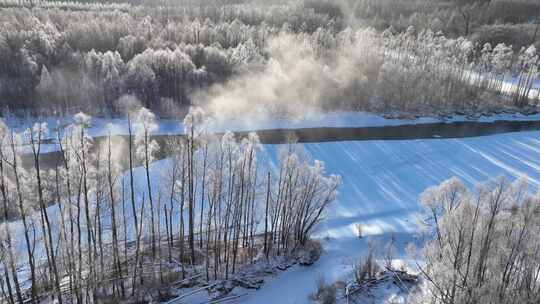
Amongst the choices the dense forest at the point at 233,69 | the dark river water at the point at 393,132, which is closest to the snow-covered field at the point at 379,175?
the dark river water at the point at 393,132

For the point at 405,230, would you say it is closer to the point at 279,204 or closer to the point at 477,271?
the point at 279,204

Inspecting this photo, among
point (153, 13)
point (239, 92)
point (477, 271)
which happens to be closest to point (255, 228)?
point (477, 271)

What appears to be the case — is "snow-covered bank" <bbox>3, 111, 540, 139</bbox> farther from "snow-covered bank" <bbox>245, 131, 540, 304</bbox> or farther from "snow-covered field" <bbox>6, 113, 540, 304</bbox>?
"snow-covered bank" <bbox>245, 131, 540, 304</bbox>

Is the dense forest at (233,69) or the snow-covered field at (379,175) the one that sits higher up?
the dense forest at (233,69)

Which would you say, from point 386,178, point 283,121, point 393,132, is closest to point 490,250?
point 386,178

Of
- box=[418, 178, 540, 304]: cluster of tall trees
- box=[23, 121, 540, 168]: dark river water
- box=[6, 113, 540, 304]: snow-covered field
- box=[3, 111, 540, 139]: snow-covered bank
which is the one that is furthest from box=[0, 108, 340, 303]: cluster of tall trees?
box=[3, 111, 540, 139]: snow-covered bank

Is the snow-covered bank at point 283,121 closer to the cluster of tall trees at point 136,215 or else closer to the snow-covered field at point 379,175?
the snow-covered field at point 379,175
